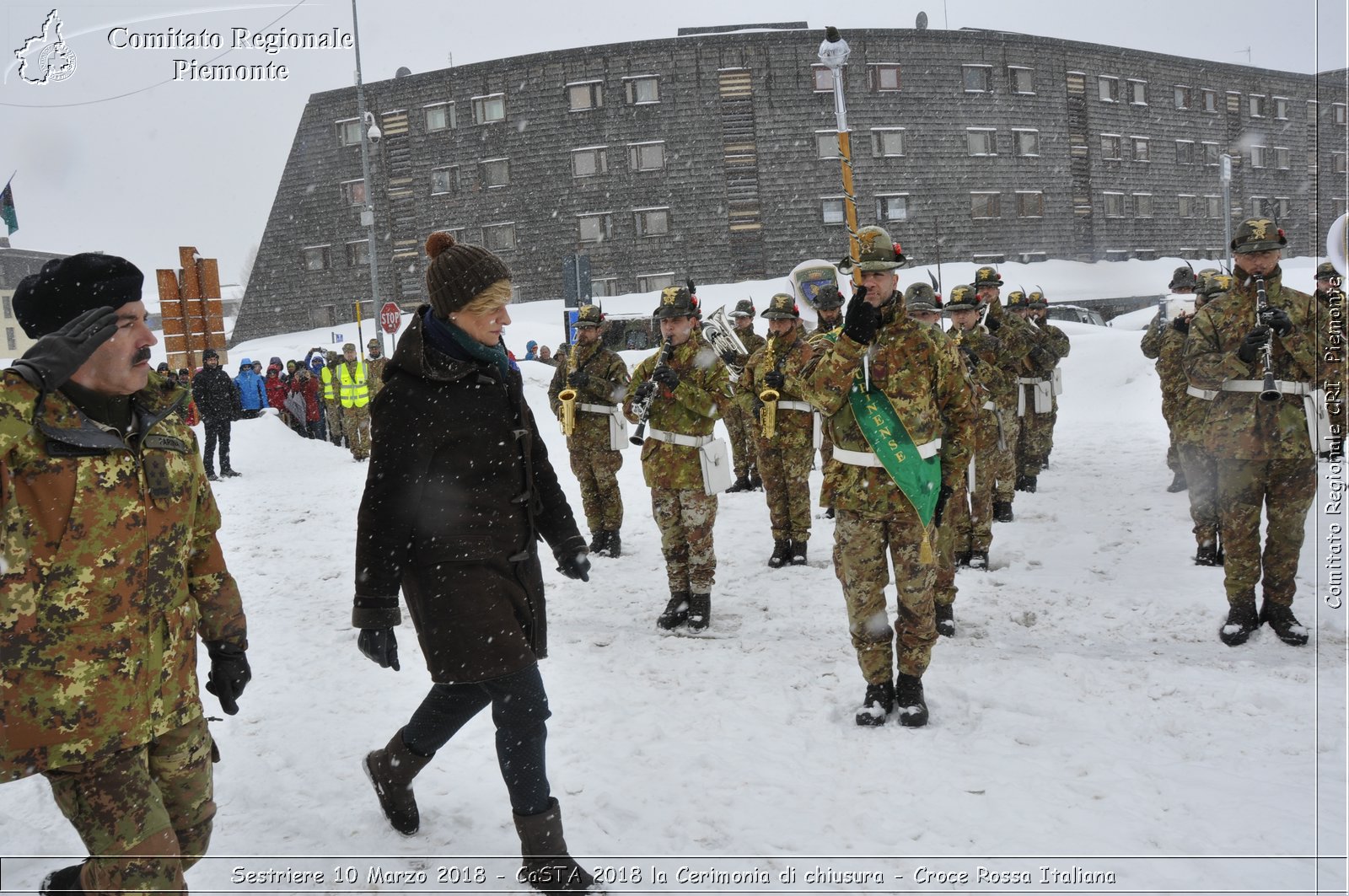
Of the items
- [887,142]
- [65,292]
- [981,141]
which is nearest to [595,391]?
[65,292]

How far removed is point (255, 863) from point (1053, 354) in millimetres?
9297

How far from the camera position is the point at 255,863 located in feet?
11.4

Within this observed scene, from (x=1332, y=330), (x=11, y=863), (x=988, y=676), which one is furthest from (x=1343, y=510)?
(x=11, y=863)

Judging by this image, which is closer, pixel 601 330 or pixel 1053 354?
pixel 601 330

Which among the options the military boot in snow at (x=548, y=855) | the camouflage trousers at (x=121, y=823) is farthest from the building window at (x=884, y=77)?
the camouflage trousers at (x=121, y=823)

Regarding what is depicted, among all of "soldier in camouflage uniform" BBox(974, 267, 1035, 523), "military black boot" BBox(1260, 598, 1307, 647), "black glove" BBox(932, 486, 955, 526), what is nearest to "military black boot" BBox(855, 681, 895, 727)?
"black glove" BBox(932, 486, 955, 526)

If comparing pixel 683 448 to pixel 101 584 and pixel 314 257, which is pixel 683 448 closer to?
pixel 101 584

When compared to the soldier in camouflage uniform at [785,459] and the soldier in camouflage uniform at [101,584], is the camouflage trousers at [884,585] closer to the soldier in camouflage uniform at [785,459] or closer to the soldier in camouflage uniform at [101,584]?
the soldier in camouflage uniform at [101,584]

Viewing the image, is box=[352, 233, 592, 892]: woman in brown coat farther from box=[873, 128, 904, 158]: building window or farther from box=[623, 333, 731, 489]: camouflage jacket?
box=[873, 128, 904, 158]: building window

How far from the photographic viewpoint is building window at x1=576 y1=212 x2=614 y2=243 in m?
37.0

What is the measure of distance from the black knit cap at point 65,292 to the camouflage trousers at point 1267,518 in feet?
18.5

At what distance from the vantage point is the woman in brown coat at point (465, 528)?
305 centimetres

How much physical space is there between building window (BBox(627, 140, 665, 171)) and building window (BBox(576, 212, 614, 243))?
87.4 inches

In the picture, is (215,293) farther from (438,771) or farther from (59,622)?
(59,622)
